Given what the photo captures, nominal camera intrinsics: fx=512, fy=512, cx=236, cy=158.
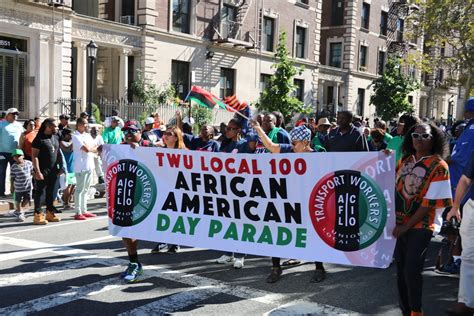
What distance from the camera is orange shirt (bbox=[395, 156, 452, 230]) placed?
426 centimetres

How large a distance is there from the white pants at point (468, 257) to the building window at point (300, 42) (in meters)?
32.0

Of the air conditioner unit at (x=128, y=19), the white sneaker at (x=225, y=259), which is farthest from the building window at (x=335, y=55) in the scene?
the white sneaker at (x=225, y=259)

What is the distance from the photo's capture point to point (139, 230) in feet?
19.7

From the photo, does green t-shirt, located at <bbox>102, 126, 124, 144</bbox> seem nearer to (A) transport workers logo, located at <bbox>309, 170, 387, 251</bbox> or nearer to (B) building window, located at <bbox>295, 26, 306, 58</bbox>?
(A) transport workers logo, located at <bbox>309, 170, 387, 251</bbox>

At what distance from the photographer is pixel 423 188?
434 cm

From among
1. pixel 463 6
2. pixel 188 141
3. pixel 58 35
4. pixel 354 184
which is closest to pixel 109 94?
pixel 58 35

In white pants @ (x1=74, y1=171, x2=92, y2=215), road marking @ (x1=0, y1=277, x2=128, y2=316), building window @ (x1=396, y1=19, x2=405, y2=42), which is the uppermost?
building window @ (x1=396, y1=19, x2=405, y2=42)

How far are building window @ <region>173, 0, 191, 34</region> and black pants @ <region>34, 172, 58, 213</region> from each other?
19318 millimetres

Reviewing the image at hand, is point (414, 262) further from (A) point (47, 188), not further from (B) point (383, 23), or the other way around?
(B) point (383, 23)

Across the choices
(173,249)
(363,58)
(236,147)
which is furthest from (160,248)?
(363,58)

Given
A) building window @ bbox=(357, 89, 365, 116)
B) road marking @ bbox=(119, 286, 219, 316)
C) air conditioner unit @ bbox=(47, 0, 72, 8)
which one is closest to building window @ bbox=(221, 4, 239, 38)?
air conditioner unit @ bbox=(47, 0, 72, 8)

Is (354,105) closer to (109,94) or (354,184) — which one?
(109,94)

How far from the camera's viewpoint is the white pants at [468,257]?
4.51 metres

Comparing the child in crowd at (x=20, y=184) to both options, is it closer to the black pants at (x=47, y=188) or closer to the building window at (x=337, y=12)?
the black pants at (x=47, y=188)
